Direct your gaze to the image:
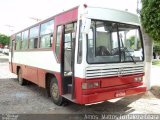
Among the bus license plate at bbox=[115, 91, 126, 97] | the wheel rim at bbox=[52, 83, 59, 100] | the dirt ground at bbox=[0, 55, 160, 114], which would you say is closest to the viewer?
the bus license plate at bbox=[115, 91, 126, 97]

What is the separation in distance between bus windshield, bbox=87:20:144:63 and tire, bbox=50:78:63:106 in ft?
6.54

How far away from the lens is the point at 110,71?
6.27m

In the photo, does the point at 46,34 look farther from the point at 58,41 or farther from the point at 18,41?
the point at 18,41

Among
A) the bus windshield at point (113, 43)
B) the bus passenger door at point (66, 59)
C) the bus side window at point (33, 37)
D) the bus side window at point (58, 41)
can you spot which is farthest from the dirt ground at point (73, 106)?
the bus side window at point (33, 37)

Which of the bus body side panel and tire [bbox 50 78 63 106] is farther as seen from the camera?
tire [bbox 50 78 63 106]

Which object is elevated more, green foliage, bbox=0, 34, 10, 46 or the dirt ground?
green foliage, bbox=0, 34, 10, 46

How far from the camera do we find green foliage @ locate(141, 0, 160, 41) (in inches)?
305

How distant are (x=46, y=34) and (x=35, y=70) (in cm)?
173

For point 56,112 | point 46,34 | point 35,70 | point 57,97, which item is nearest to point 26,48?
point 35,70

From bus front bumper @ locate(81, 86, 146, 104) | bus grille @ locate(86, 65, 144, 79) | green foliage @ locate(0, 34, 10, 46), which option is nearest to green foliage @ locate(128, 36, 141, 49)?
bus grille @ locate(86, 65, 144, 79)

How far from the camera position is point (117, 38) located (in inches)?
261

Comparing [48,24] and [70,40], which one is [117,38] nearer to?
[70,40]

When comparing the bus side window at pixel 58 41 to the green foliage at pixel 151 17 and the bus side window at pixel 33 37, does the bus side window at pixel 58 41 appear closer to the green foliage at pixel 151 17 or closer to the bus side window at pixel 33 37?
the bus side window at pixel 33 37

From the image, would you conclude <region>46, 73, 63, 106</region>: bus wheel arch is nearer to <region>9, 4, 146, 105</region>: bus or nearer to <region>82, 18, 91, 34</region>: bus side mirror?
<region>9, 4, 146, 105</region>: bus
